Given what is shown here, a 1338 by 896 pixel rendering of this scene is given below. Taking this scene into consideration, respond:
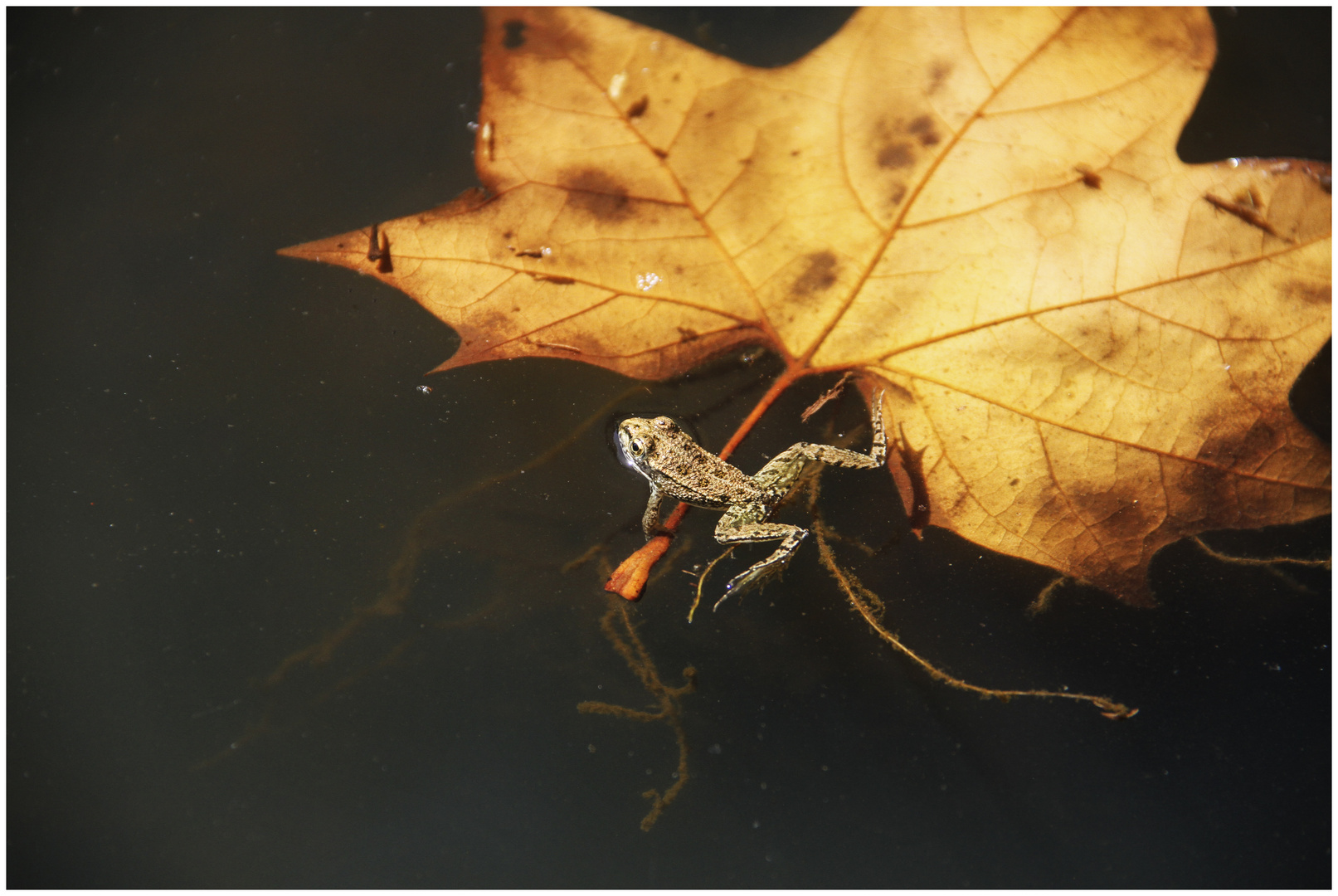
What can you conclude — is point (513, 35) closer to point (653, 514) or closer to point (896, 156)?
point (896, 156)

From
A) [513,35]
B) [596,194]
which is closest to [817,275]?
[596,194]

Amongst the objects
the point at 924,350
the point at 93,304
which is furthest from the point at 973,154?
the point at 93,304

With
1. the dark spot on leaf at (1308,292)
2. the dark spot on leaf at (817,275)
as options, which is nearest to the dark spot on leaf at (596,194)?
the dark spot on leaf at (817,275)

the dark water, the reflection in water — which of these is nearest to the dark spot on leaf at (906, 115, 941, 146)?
the dark water

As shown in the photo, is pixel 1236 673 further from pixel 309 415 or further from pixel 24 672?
pixel 24 672

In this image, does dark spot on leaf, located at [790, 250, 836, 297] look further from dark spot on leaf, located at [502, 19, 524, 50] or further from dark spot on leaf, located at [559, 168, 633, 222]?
dark spot on leaf, located at [502, 19, 524, 50]
